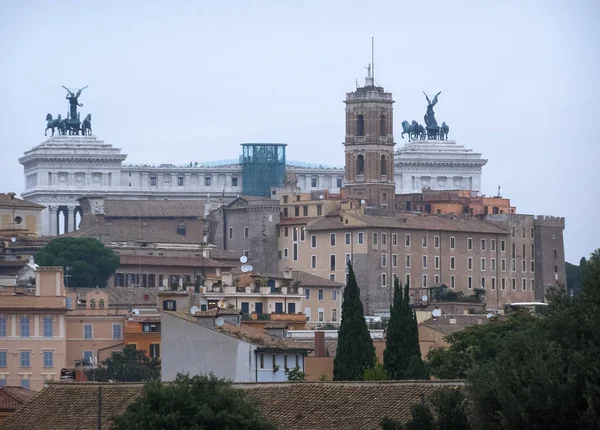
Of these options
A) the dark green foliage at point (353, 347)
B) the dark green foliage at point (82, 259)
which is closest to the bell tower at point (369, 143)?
the dark green foliage at point (82, 259)

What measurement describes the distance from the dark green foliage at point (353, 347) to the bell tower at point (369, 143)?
69295mm

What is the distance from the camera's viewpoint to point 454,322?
88375 mm

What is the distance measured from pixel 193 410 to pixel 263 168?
136 m

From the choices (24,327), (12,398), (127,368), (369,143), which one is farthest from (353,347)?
(369,143)

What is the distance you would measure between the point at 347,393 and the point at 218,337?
15.4 metres

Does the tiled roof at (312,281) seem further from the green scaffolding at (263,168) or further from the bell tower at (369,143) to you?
the green scaffolding at (263,168)

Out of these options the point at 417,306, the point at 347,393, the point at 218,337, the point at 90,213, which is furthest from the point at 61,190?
the point at 347,393

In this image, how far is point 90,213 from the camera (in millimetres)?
153625

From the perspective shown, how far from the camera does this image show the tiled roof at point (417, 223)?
12938 cm

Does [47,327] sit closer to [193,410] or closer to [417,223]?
A: [417,223]

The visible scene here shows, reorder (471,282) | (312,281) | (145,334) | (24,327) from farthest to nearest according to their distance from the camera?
1. (471,282)
2. (312,281)
3. (145,334)
4. (24,327)

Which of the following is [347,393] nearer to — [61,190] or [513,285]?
[513,285]

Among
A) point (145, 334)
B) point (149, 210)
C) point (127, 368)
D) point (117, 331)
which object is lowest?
point (127, 368)

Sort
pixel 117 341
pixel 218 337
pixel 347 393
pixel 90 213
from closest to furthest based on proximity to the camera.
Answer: pixel 347 393 < pixel 218 337 < pixel 117 341 < pixel 90 213
